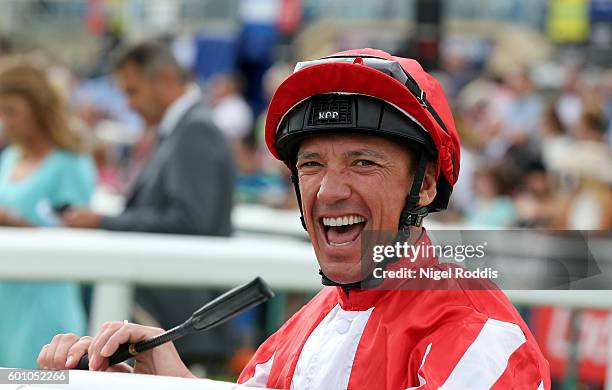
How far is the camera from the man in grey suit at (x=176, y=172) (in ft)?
17.8

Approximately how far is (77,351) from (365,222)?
652mm

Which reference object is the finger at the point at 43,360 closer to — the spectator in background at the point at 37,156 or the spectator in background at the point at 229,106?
the spectator in background at the point at 37,156

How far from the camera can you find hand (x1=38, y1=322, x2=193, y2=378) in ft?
8.04

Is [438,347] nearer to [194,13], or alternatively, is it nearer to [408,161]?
[408,161]

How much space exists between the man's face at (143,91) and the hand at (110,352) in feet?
11.1

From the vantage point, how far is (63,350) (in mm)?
2496

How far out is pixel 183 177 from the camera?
548 cm

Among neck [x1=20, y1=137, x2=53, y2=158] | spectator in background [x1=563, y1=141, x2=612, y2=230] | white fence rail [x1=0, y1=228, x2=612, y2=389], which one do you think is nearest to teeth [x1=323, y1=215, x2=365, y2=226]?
white fence rail [x1=0, y1=228, x2=612, y2=389]

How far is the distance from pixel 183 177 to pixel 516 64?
13.5m

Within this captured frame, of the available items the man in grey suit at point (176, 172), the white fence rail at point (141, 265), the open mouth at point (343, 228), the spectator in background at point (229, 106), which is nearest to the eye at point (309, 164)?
the open mouth at point (343, 228)

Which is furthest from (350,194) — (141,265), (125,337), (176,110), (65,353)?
(176,110)

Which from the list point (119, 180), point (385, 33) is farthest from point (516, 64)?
point (119, 180)

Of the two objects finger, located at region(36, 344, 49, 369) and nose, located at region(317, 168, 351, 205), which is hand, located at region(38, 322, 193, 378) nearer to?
finger, located at region(36, 344, 49, 369)

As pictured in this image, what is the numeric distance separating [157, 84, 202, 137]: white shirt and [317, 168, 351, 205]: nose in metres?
3.36
